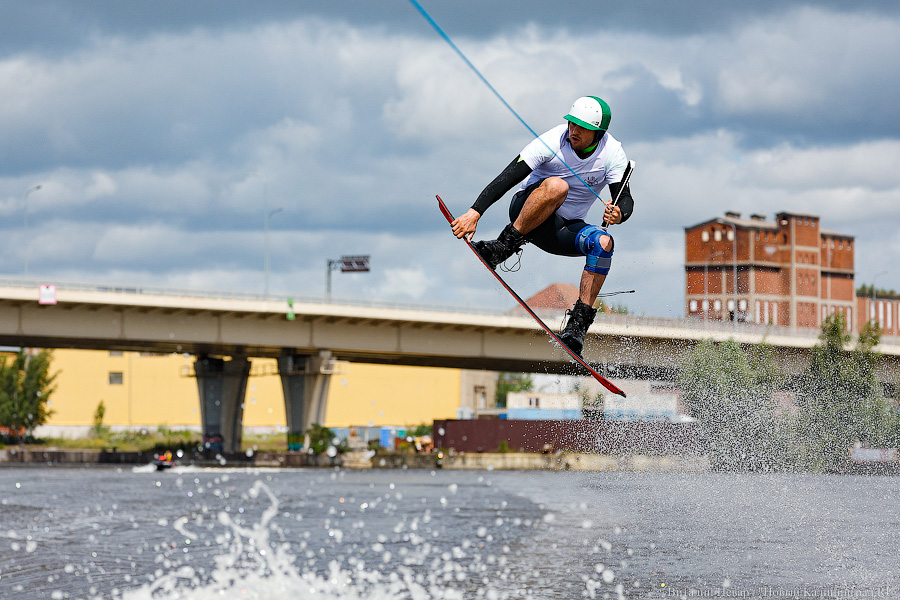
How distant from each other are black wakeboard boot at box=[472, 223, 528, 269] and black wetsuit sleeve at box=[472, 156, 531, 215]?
63cm

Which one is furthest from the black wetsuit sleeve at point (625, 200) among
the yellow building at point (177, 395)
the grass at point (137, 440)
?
the yellow building at point (177, 395)

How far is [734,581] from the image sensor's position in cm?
2622

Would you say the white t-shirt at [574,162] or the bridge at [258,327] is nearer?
the white t-shirt at [574,162]

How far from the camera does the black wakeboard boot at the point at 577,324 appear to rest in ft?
39.7

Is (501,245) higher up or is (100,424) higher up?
(501,245)

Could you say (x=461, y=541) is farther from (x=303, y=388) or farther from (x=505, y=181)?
(x=303, y=388)

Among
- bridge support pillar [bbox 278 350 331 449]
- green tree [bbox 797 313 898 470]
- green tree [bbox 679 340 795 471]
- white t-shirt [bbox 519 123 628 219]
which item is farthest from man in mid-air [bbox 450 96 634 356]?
bridge support pillar [bbox 278 350 331 449]

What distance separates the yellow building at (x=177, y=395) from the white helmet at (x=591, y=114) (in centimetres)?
12399

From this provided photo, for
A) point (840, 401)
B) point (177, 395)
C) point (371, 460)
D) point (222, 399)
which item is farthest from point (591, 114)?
point (177, 395)

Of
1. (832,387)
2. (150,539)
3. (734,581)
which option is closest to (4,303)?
(150,539)

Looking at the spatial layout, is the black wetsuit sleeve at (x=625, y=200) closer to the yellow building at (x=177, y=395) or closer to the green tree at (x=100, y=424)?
the yellow building at (x=177, y=395)

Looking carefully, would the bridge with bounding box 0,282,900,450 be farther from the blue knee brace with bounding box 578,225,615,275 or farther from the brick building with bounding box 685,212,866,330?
the brick building with bounding box 685,212,866,330

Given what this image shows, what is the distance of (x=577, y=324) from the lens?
12.1 metres

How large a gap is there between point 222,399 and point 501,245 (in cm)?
8498
